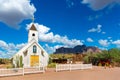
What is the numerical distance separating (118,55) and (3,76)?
2818 centimetres

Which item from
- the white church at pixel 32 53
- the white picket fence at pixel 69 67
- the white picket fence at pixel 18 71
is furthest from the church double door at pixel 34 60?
the white picket fence at pixel 18 71

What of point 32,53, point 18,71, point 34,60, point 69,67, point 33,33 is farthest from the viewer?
point 33,33

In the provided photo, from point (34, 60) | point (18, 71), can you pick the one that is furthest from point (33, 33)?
point (18, 71)

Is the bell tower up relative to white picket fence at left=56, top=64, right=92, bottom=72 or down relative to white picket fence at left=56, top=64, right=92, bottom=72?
up

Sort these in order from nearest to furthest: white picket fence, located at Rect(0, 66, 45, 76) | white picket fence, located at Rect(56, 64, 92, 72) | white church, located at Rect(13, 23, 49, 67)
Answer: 1. white picket fence, located at Rect(0, 66, 45, 76)
2. white picket fence, located at Rect(56, 64, 92, 72)
3. white church, located at Rect(13, 23, 49, 67)

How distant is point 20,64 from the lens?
Answer: 116ft

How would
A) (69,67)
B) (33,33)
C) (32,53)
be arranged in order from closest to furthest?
→ 1. (69,67)
2. (32,53)
3. (33,33)

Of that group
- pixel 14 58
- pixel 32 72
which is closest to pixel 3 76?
pixel 32 72

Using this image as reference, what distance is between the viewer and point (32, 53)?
37.2m

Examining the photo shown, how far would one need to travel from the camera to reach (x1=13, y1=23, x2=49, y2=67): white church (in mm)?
36250

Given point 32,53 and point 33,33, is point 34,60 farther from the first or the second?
point 33,33

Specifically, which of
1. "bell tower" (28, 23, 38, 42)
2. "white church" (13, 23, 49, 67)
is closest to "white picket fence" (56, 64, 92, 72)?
"white church" (13, 23, 49, 67)

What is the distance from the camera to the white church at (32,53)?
36.2 m

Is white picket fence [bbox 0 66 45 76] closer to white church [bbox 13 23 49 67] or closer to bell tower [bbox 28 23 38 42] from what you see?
white church [bbox 13 23 49 67]
